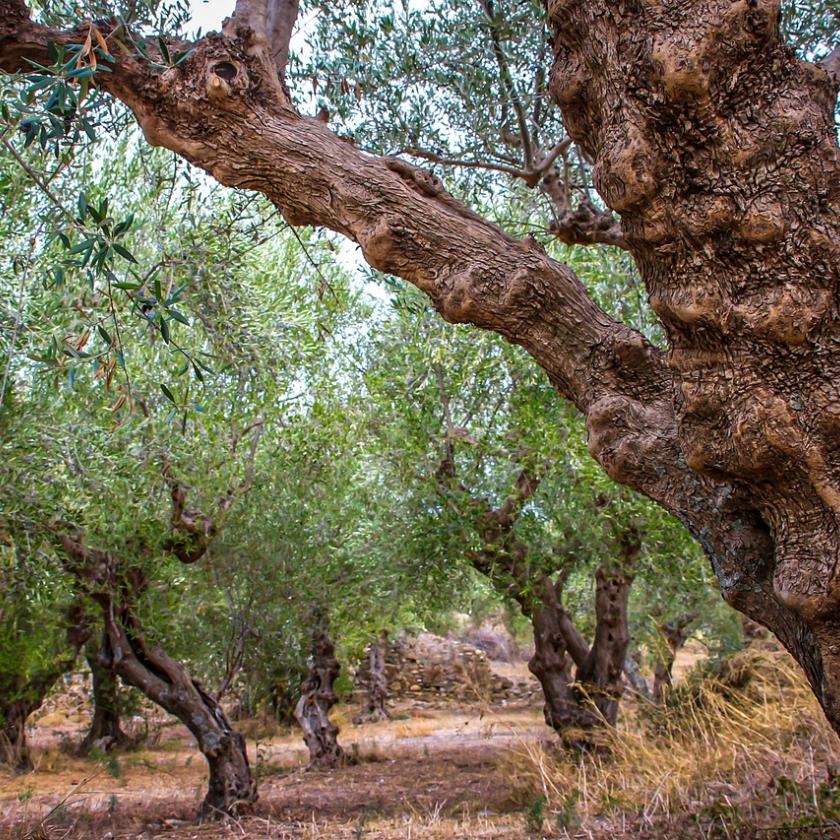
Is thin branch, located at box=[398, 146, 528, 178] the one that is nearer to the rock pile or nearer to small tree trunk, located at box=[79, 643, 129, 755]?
small tree trunk, located at box=[79, 643, 129, 755]

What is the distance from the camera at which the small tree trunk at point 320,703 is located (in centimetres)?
1255

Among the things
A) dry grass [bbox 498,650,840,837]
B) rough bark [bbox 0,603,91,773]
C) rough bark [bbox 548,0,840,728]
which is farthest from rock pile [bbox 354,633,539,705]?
rough bark [bbox 548,0,840,728]

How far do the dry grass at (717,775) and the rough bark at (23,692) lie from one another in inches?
319

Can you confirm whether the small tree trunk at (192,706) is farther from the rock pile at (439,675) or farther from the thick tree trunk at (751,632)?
the rock pile at (439,675)

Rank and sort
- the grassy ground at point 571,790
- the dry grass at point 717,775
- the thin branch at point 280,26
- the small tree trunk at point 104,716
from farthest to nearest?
the small tree trunk at point 104,716, the grassy ground at point 571,790, the dry grass at point 717,775, the thin branch at point 280,26

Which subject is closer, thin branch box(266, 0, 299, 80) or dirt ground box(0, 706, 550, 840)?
thin branch box(266, 0, 299, 80)

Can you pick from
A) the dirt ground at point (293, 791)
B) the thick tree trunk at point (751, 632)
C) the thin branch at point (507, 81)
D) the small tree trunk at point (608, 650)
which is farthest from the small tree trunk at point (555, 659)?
the thin branch at point (507, 81)

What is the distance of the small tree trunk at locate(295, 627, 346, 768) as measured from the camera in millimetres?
12547

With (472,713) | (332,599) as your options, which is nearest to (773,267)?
(332,599)

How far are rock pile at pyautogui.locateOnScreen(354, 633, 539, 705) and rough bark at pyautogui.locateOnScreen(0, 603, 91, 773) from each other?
33.5 ft

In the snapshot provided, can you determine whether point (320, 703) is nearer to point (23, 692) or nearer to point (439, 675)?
point (23, 692)

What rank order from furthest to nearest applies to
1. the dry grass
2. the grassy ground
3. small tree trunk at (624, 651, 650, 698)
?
small tree trunk at (624, 651, 650, 698), the grassy ground, the dry grass

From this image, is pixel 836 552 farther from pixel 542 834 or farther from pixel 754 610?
pixel 542 834

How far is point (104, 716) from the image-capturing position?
592 inches
